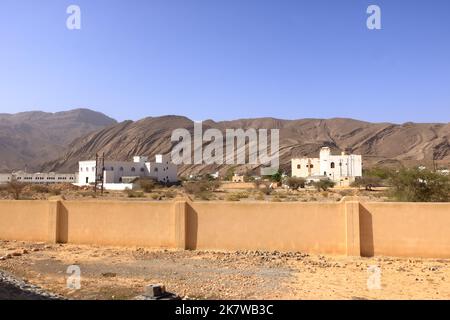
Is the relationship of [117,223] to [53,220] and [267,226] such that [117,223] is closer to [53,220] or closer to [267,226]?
[53,220]

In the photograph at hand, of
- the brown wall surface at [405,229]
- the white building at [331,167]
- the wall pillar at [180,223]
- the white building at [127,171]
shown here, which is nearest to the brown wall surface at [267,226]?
the wall pillar at [180,223]

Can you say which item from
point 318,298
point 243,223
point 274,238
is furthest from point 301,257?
point 318,298

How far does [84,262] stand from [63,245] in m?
3.36

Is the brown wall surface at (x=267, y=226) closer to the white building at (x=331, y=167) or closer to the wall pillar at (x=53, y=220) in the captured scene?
the wall pillar at (x=53, y=220)

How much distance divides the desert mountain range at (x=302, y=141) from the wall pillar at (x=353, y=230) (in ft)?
329

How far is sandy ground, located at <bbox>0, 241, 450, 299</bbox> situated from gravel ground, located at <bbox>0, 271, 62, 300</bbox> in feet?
1.30

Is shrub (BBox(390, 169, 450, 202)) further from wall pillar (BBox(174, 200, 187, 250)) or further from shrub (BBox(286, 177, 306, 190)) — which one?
shrub (BBox(286, 177, 306, 190))

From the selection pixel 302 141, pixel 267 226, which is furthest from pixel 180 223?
pixel 302 141

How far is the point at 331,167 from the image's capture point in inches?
3588

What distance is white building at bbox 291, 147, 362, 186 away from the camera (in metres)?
85.6

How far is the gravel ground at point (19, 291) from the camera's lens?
894 centimetres

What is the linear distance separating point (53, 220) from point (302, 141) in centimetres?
12250
